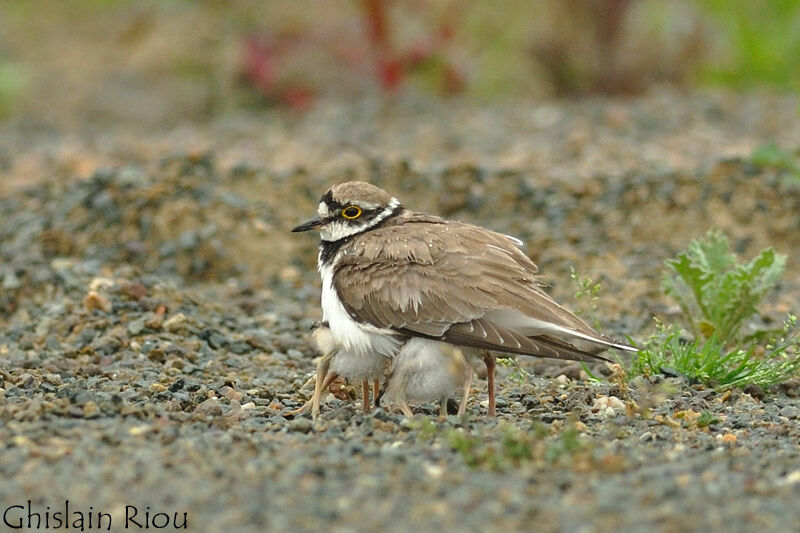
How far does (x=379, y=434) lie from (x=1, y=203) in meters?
5.89

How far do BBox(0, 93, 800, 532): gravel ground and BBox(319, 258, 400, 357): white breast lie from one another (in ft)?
0.92

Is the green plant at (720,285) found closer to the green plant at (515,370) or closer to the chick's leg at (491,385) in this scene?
the green plant at (515,370)

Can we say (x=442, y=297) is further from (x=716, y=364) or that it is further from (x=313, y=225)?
(x=716, y=364)

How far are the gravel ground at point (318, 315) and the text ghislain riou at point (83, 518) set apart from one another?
2 cm

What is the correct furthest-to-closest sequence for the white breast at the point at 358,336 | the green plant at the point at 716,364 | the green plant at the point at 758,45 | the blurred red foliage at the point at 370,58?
the green plant at the point at 758,45 < the blurred red foliage at the point at 370,58 < the green plant at the point at 716,364 < the white breast at the point at 358,336

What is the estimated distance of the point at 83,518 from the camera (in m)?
3.88

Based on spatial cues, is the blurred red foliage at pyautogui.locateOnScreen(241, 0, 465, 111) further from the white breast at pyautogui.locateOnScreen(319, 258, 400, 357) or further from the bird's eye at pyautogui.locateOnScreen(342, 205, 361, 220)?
the white breast at pyautogui.locateOnScreen(319, 258, 400, 357)

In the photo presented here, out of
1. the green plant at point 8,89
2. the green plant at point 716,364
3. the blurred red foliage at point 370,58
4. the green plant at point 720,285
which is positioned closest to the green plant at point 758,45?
the blurred red foliage at point 370,58

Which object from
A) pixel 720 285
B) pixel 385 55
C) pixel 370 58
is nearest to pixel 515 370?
pixel 720 285

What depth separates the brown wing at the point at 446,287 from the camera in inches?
205

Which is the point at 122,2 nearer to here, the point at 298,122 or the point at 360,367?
the point at 298,122

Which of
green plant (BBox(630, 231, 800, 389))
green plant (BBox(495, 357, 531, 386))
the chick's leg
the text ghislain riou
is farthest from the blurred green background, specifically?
the text ghislain riou

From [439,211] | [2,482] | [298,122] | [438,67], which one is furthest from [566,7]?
[2,482]

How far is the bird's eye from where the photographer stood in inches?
233
